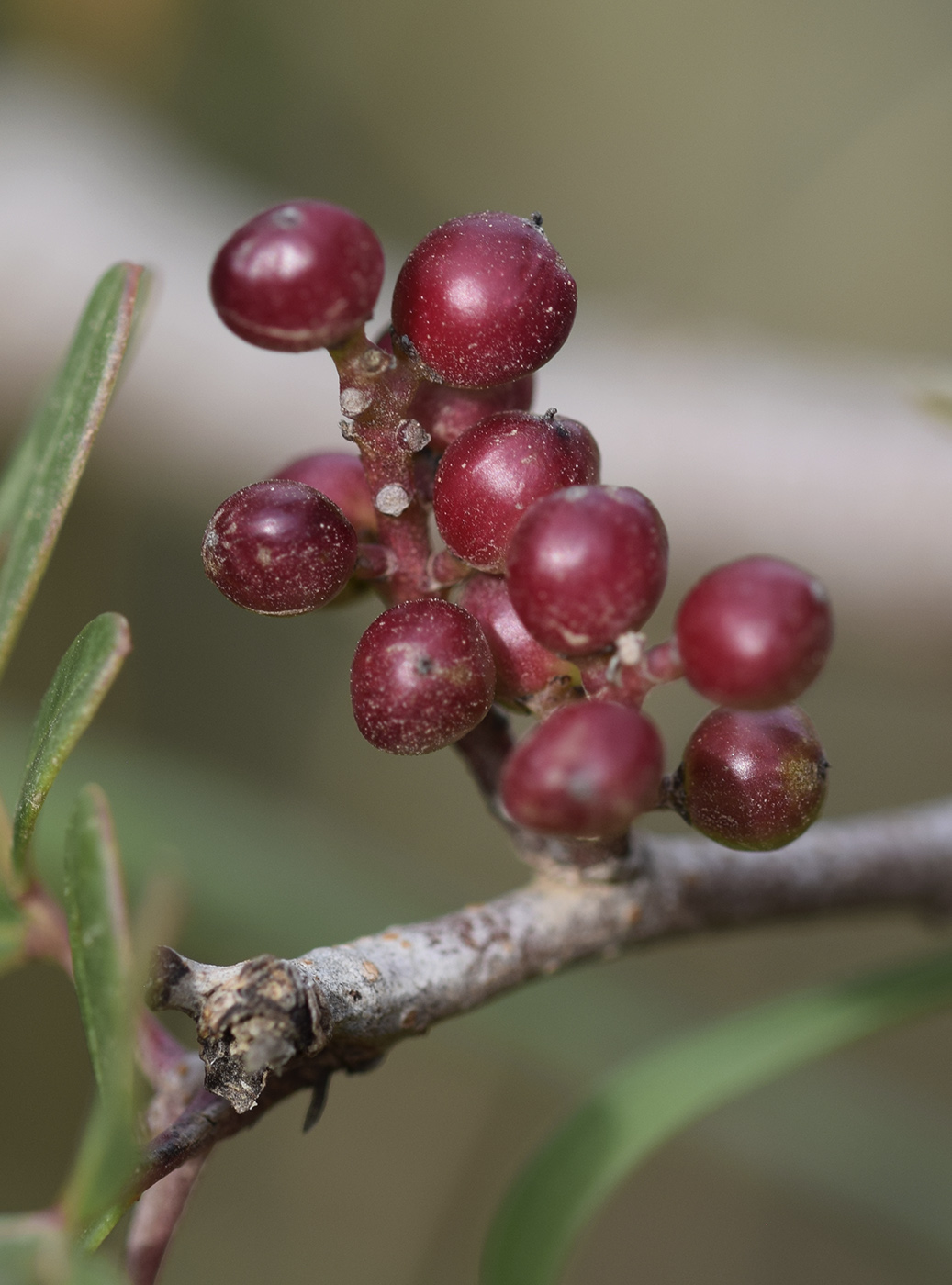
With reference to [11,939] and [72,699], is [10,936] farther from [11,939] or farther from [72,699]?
[72,699]

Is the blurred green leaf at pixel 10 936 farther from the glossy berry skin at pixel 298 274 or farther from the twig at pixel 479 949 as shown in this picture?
the glossy berry skin at pixel 298 274

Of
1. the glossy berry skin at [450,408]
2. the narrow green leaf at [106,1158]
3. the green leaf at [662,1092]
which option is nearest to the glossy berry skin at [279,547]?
the glossy berry skin at [450,408]

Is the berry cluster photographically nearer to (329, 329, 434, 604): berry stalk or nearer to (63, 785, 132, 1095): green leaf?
(329, 329, 434, 604): berry stalk

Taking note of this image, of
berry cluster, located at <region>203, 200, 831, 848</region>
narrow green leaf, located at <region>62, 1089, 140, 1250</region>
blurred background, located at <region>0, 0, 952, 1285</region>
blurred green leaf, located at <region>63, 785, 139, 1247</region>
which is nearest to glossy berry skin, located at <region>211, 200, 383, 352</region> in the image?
berry cluster, located at <region>203, 200, 831, 848</region>

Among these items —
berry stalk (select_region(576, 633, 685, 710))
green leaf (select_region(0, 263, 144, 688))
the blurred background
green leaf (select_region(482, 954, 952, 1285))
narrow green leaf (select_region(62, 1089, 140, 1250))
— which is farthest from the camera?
the blurred background

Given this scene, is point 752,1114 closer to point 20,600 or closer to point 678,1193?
point 678,1193

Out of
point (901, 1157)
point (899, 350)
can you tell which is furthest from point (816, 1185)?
point (899, 350)
